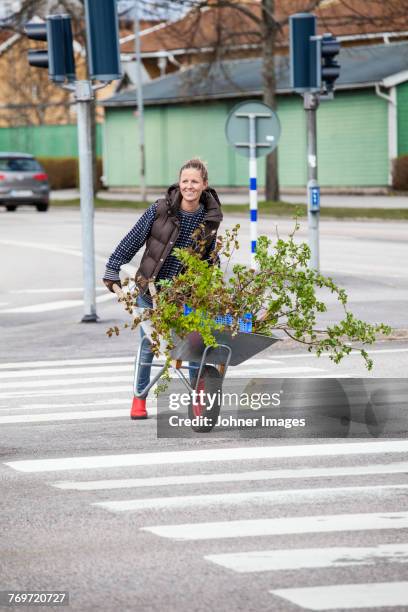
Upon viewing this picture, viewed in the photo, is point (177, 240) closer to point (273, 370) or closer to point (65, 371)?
point (273, 370)

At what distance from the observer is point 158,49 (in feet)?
238

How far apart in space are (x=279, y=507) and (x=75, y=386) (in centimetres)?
468

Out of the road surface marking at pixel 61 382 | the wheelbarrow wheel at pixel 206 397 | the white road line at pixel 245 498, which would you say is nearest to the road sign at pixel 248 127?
the road surface marking at pixel 61 382

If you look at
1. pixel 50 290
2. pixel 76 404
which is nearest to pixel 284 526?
pixel 76 404

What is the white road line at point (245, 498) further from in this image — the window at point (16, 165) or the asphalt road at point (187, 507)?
the window at point (16, 165)

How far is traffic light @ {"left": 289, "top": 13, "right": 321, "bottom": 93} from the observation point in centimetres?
1794

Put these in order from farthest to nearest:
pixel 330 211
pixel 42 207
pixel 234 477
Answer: pixel 42 207 < pixel 330 211 < pixel 234 477

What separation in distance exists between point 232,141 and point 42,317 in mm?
2860

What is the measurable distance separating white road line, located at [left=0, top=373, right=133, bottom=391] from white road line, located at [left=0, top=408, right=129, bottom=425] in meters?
1.50

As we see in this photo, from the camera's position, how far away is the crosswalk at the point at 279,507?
5.64m

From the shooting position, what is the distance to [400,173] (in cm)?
4912

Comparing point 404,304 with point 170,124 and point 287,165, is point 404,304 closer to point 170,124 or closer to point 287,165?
point 287,165

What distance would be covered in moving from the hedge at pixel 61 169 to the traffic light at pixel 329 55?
48967 millimetres

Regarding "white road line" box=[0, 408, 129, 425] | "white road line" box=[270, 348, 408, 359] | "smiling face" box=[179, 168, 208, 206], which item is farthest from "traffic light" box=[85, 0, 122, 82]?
"smiling face" box=[179, 168, 208, 206]
